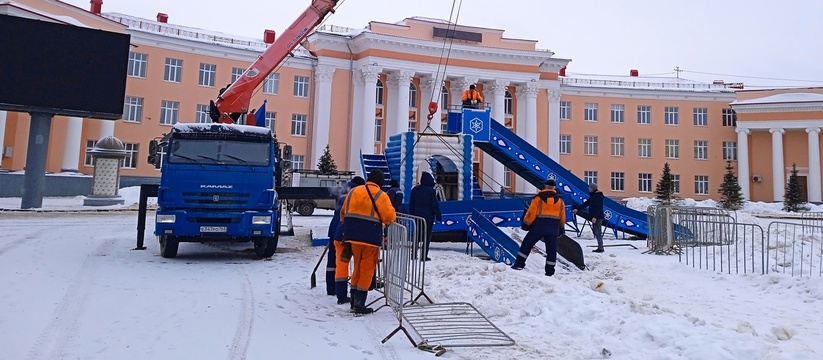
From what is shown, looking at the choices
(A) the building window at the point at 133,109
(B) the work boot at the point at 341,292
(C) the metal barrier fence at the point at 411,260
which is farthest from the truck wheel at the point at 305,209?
(B) the work boot at the point at 341,292

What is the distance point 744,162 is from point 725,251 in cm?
3973

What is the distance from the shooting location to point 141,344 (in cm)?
518

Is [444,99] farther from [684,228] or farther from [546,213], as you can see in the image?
[546,213]

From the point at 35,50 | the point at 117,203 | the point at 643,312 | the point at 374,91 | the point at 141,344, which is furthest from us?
the point at 374,91

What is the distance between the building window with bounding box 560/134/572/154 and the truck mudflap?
129ft

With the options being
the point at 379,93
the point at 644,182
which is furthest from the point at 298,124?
the point at 644,182

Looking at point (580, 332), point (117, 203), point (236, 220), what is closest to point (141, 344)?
point (580, 332)

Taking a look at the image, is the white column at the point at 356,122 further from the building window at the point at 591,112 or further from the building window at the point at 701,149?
the building window at the point at 701,149

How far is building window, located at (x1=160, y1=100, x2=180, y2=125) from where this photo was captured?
37.5 m

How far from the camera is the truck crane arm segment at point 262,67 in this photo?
53.6ft

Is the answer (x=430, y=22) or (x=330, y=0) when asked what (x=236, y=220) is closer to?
(x=330, y=0)

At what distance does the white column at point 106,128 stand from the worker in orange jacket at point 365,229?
34551 mm

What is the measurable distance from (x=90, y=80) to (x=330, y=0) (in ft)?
38.7

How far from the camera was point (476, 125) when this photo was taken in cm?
1806
